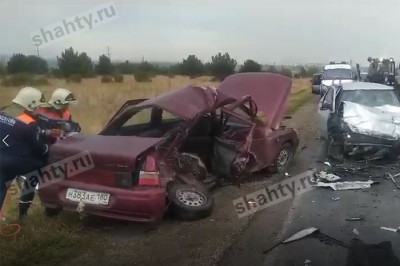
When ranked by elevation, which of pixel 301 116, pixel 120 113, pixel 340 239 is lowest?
pixel 301 116

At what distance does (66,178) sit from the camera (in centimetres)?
493

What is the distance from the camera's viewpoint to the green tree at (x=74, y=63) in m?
5.59

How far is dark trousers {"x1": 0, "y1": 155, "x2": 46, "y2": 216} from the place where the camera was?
498 centimetres

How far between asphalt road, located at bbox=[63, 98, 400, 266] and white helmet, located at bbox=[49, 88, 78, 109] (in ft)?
5.55

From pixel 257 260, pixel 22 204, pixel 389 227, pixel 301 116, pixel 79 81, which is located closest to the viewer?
pixel 257 260

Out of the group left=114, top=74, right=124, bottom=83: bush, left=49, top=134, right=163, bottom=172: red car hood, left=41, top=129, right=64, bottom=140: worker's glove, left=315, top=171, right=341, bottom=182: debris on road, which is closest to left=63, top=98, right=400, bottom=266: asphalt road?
left=315, top=171, right=341, bottom=182: debris on road

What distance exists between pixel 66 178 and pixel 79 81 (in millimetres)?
2255

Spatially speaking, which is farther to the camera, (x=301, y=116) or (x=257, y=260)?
(x=301, y=116)

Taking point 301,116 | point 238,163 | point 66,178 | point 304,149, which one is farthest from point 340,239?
point 301,116

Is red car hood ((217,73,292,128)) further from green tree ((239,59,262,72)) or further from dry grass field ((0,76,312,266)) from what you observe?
dry grass field ((0,76,312,266))

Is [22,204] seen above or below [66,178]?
below

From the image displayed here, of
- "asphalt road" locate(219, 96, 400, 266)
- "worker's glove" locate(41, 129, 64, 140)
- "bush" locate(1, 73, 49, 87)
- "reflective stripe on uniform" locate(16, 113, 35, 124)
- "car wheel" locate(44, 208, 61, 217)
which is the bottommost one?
"asphalt road" locate(219, 96, 400, 266)

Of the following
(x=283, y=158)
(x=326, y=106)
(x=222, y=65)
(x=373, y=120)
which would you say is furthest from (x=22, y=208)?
(x=326, y=106)

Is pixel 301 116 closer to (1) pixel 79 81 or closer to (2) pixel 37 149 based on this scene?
(1) pixel 79 81
